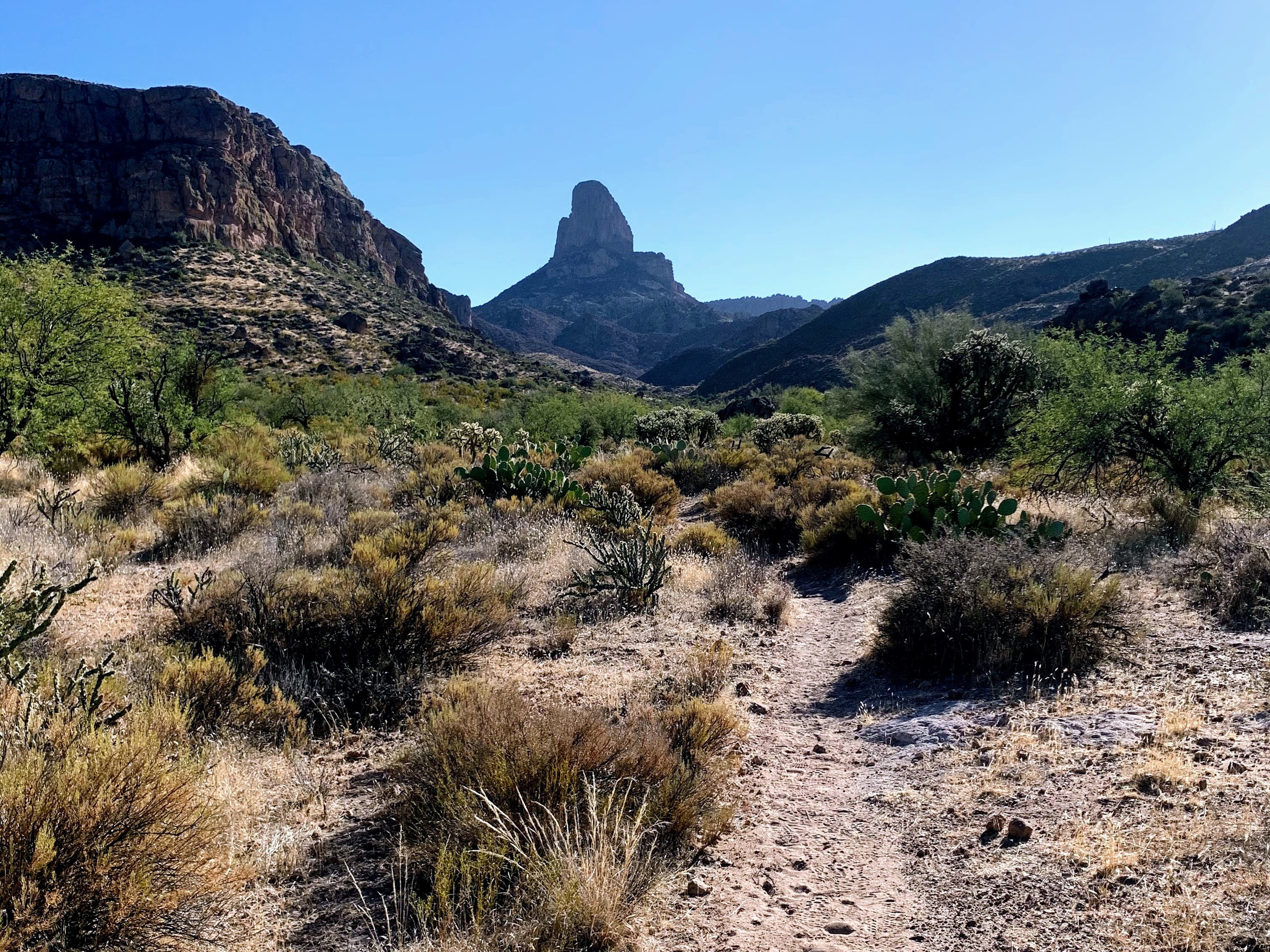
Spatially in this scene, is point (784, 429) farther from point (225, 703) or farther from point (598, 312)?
point (598, 312)

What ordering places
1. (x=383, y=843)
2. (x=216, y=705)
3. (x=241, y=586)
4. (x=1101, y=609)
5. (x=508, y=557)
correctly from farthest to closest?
(x=508, y=557), (x=241, y=586), (x=1101, y=609), (x=216, y=705), (x=383, y=843)

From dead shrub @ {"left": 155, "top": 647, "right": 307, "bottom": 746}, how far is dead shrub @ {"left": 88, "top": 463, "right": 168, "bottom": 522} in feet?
→ 21.1

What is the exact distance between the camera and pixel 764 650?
6574 millimetres

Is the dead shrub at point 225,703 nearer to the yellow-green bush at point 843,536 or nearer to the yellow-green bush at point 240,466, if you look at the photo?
the yellow-green bush at point 240,466

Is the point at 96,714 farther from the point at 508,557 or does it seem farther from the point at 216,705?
the point at 508,557

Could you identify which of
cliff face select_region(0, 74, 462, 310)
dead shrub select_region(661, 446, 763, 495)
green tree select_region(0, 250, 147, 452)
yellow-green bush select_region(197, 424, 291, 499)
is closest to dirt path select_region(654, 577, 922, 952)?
yellow-green bush select_region(197, 424, 291, 499)

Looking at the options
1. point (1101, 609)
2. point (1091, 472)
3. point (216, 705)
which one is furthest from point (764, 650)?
point (1091, 472)

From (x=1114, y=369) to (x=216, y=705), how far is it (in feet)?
43.4

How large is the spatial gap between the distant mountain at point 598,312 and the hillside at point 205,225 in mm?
55200

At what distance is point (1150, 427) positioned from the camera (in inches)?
393

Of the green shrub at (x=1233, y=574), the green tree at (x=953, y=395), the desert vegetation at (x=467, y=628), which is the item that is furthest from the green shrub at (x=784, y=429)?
the green shrub at (x=1233, y=574)

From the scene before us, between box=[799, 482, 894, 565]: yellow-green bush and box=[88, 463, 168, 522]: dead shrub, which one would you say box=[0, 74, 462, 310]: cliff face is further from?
box=[799, 482, 894, 565]: yellow-green bush

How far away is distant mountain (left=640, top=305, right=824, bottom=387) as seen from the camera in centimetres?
11212

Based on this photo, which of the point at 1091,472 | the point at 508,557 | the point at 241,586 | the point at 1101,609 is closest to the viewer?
the point at 1101,609
